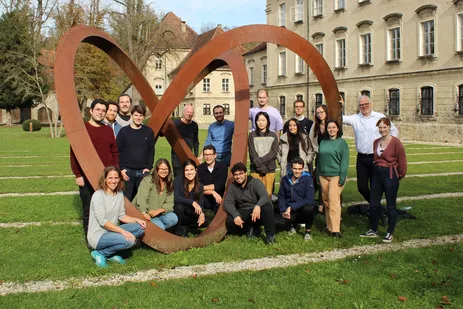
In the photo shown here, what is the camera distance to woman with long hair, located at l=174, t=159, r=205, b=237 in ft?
21.9

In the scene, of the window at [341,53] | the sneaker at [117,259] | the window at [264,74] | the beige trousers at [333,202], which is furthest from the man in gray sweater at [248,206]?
the window at [264,74]

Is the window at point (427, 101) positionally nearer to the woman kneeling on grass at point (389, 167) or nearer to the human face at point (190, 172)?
the woman kneeling on grass at point (389, 167)

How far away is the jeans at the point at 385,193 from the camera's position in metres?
6.57

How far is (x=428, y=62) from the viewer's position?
1099 inches

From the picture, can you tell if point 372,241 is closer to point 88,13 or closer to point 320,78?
point 320,78

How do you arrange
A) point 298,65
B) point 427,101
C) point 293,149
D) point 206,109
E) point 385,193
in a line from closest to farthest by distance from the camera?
point 385,193, point 293,149, point 427,101, point 298,65, point 206,109

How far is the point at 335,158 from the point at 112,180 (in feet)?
10.3

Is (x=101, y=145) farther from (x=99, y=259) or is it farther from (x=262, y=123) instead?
(x=262, y=123)

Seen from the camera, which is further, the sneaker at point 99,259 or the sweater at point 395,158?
the sweater at point 395,158

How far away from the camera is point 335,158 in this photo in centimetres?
680

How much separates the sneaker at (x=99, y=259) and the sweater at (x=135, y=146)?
1.55m

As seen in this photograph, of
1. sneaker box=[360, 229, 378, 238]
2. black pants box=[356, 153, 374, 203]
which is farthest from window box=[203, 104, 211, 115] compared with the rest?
sneaker box=[360, 229, 378, 238]

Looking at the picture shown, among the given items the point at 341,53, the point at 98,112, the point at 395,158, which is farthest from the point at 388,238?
the point at 341,53

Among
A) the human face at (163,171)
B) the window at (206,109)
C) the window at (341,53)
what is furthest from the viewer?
the window at (206,109)
